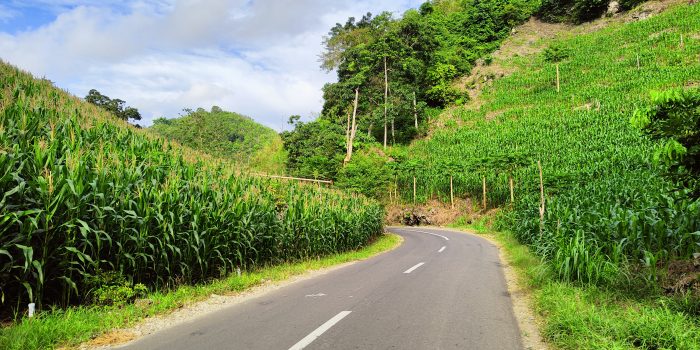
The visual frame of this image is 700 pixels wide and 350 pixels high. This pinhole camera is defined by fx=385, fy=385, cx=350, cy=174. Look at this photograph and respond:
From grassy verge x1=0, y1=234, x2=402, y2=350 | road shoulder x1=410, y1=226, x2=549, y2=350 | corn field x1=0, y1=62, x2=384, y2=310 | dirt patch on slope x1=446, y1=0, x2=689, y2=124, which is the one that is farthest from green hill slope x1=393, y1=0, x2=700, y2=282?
corn field x1=0, y1=62, x2=384, y2=310

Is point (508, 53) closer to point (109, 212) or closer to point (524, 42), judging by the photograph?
point (524, 42)

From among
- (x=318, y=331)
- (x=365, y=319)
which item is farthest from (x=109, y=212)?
(x=365, y=319)

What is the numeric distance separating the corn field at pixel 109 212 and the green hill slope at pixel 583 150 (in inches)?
283

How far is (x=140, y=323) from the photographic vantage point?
18.4 feet

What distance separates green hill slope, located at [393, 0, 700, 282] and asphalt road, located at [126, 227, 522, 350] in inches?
88.7

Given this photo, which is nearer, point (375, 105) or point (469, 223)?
point (469, 223)

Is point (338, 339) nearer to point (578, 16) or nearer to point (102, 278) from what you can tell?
point (102, 278)

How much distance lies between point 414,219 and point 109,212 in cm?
3374

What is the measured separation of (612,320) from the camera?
15.4 feet

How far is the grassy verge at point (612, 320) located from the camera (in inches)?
160

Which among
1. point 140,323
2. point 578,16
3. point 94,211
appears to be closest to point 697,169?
point 140,323

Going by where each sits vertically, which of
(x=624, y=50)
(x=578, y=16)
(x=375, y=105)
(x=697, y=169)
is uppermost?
(x=578, y=16)

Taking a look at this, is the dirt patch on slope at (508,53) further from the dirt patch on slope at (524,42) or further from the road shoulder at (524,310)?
the road shoulder at (524,310)

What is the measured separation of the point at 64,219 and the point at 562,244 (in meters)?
9.02
